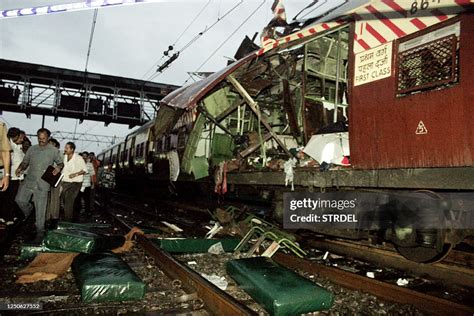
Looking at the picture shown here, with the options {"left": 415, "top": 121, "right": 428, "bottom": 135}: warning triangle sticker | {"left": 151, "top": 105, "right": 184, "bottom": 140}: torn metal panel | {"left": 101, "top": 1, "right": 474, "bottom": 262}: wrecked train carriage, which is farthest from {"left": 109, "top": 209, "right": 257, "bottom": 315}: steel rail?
{"left": 151, "top": 105, "right": 184, "bottom": 140}: torn metal panel

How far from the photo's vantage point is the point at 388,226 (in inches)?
149

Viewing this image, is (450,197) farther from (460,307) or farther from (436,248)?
(460,307)

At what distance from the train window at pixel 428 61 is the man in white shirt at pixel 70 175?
6.47 m

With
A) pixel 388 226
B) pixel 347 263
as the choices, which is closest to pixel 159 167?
pixel 347 263

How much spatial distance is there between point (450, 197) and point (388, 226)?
2.39 feet

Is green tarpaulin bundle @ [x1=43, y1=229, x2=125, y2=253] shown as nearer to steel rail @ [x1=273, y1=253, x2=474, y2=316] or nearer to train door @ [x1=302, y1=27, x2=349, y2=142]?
steel rail @ [x1=273, y1=253, x2=474, y2=316]

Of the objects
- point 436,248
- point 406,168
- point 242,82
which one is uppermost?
point 242,82

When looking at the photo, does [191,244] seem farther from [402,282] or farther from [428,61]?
[428,61]

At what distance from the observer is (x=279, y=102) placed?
8.34 meters

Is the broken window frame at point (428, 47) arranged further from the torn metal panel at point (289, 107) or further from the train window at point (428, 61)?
the torn metal panel at point (289, 107)

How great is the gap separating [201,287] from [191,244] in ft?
6.73

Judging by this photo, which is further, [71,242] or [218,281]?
[71,242]

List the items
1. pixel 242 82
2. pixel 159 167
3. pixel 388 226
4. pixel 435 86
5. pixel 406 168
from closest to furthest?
pixel 435 86, pixel 406 168, pixel 388 226, pixel 242 82, pixel 159 167

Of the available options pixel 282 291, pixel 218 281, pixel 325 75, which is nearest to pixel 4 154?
pixel 218 281
